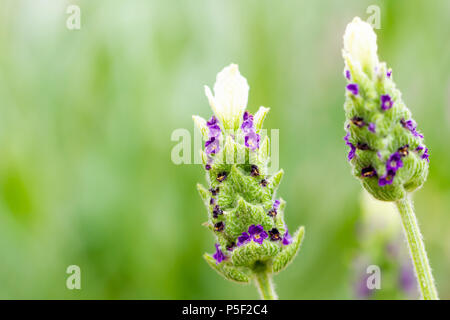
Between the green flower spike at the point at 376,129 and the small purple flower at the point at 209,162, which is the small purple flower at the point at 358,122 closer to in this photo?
the green flower spike at the point at 376,129

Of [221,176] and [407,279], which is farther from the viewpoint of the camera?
[407,279]

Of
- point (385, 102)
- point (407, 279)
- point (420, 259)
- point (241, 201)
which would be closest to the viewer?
point (420, 259)

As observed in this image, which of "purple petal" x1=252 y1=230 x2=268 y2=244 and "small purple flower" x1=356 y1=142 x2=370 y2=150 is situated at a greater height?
"small purple flower" x1=356 y1=142 x2=370 y2=150

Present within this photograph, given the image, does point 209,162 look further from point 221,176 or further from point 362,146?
point 362,146

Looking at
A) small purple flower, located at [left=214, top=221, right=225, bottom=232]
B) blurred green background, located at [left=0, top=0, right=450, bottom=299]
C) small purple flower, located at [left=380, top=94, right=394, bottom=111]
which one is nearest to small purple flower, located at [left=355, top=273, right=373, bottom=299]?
blurred green background, located at [left=0, top=0, right=450, bottom=299]

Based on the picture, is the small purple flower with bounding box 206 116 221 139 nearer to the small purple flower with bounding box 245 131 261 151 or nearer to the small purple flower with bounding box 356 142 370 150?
the small purple flower with bounding box 245 131 261 151

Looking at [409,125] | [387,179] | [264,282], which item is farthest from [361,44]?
[264,282]
